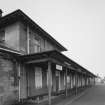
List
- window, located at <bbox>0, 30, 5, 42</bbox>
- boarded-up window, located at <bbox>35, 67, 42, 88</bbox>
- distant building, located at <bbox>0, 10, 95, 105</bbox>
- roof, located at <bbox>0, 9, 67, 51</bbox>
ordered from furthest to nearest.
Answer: boarded-up window, located at <bbox>35, 67, 42, 88</bbox>
window, located at <bbox>0, 30, 5, 42</bbox>
roof, located at <bbox>0, 9, 67, 51</bbox>
distant building, located at <bbox>0, 10, 95, 105</bbox>

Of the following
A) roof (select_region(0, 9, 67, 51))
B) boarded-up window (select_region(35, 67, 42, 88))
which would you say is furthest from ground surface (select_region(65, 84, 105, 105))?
roof (select_region(0, 9, 67, 51))

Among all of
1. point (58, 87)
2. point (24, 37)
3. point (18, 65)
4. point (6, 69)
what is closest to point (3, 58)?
point (6, 69)

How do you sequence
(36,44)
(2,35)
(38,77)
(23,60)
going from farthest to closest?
(36,44) < (38,77) < (2,35) < (23,60)

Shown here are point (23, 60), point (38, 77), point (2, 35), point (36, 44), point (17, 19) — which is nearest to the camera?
point (23, 60)

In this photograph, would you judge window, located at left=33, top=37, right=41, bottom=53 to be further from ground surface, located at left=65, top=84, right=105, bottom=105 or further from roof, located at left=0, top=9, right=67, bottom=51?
ground surface, located at left=65, top=84, right=105, bottom=105

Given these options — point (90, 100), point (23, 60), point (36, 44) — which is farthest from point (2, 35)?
point (90, 100)

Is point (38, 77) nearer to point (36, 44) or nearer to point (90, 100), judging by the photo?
point (36, 44)

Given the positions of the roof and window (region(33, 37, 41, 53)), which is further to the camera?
window (region(33, 37, 41, 53))

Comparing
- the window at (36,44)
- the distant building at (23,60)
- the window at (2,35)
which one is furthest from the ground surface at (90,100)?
the window at (2,35)

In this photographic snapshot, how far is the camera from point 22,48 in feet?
37.8

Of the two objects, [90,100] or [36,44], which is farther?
[36,44]

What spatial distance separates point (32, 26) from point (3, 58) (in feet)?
13.8

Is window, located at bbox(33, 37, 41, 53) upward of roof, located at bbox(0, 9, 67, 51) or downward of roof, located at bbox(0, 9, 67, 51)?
downward

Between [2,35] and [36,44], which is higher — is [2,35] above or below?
above
